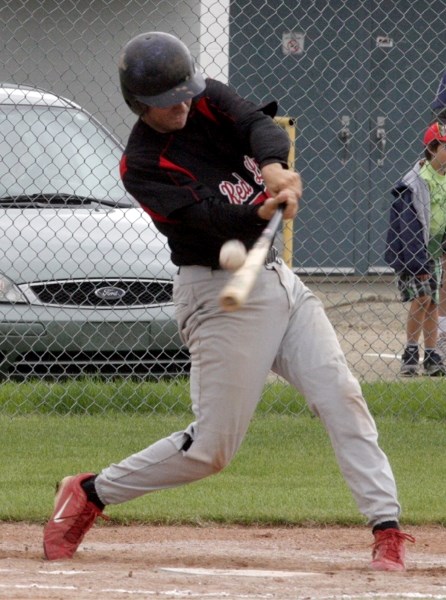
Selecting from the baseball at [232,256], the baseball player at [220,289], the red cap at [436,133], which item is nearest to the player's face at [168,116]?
the baseball player at [220,289]

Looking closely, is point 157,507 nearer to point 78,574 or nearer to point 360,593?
point 78,574

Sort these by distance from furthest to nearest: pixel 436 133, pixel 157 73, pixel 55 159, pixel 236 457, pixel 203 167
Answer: pixel 436 133 < pixel 55 159 < pixel 236 457 < pixel 203 167 < pixel 157 73

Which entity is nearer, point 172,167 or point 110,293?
point 172,167

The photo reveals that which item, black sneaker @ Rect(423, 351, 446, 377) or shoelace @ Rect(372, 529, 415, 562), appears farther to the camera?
black sneaker @ Rect(423, 351, 446, 377)

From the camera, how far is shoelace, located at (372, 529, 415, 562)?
195 inches

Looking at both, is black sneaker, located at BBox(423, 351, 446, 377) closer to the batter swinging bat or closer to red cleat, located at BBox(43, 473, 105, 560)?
red cleat, located at BBox(43, 473, 105, 560)

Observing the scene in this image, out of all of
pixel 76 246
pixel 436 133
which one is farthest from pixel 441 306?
pixel 76 246

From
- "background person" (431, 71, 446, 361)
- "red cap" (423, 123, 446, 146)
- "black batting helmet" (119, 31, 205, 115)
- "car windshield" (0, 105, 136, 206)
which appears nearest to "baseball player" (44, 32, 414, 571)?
"black batting helmet" (119, 31, 205, 115)

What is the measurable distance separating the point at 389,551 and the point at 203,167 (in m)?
1.50

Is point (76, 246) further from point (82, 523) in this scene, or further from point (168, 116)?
point (168, 116)

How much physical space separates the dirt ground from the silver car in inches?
92.5

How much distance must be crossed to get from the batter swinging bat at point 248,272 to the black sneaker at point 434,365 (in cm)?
492

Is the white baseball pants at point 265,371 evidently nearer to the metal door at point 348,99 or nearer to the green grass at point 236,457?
the green grass at point 236,457

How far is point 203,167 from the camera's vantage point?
489 cm
